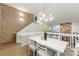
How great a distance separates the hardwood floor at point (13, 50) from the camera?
1896mm

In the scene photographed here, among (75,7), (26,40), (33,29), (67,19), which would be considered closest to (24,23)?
(33,29)

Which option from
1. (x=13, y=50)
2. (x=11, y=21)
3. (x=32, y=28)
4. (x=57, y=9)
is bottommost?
(x=13, y=50)

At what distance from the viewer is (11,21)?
2.03m

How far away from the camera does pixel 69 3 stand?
1969mm

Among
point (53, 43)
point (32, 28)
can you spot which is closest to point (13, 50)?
point (32, 28)

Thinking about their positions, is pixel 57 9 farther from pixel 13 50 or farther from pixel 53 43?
pixel 13 50

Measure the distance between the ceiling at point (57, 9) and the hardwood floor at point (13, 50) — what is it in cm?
77

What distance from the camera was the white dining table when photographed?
76.4 inches

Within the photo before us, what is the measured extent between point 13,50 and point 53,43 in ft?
2.69

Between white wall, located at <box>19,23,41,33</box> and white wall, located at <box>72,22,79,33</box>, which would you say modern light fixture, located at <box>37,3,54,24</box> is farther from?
white wall, located at <box>72,22,79,33</box>

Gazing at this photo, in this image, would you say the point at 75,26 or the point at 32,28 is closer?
the point at 75,26

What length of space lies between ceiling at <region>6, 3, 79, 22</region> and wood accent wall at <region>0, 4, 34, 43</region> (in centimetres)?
12

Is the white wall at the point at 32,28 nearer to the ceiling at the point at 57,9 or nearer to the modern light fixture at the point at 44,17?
the modern light fixture at the point at 44,17

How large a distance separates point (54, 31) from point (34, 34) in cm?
43
